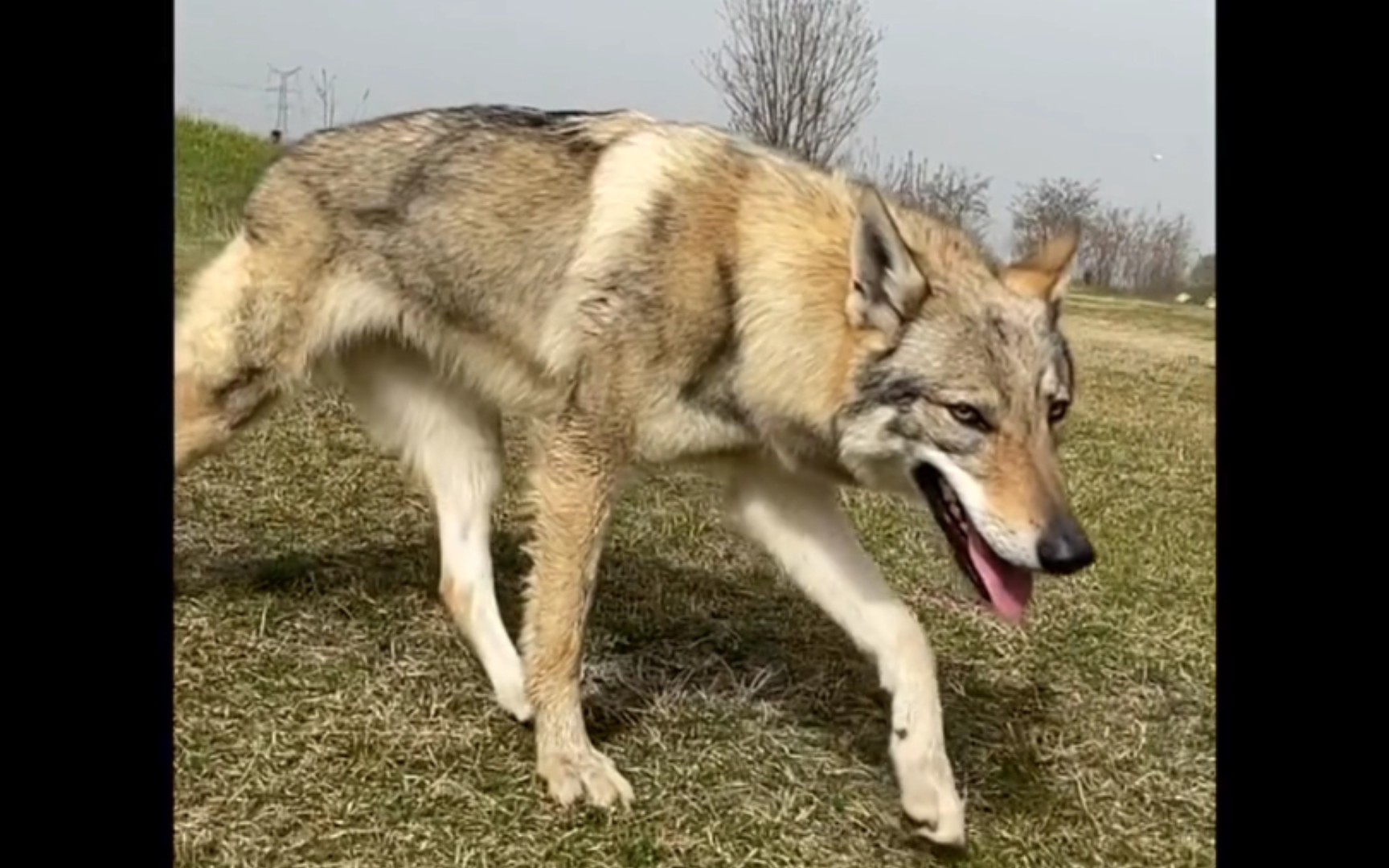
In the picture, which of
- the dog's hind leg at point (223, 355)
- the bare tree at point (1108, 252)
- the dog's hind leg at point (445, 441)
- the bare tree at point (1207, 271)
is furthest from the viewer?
the bare tree at point (1108, 252)

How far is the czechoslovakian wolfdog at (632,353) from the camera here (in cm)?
326

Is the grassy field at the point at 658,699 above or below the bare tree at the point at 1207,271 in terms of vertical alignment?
below

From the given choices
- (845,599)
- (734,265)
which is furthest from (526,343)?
(845,599)

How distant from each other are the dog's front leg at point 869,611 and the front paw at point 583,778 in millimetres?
657

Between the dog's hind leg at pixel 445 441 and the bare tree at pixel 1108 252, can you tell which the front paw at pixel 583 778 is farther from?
the bare tree at pixel 1108 252

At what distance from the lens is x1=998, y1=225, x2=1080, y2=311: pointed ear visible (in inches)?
138

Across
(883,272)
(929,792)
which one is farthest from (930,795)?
(883,272)

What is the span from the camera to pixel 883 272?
11.1 feet

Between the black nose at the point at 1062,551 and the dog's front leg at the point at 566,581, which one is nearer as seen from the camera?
the black nose at the point at 1062,551

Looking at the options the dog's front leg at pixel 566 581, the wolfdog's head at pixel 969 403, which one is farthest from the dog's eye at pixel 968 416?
the dog's front leg at pixel 566 581

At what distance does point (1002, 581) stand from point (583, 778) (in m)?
1.16

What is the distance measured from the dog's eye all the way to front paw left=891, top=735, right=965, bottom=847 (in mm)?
758

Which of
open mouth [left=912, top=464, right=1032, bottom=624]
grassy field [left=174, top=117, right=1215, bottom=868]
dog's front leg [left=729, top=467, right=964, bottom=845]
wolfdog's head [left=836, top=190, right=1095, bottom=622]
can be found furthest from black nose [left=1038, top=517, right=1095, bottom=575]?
grassy field [left=174, top=117, right=1215, bottom=868]
